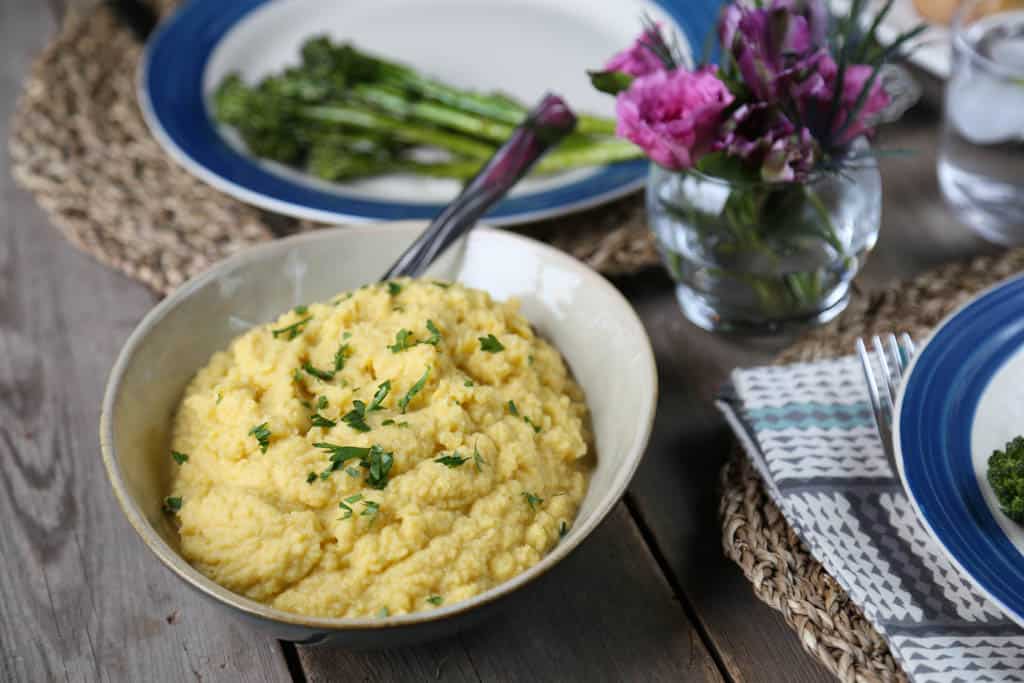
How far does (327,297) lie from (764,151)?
74 cm

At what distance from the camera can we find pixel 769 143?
161 centimetres

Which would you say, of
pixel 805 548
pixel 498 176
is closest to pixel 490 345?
pixel 498 176

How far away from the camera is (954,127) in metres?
2.08

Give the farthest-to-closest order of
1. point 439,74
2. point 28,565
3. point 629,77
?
point 439,74, point 629,77, point 28,565

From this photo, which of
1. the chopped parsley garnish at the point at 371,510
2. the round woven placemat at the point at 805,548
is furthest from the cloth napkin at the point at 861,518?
the chopped parsley garnish at the point at 371,510

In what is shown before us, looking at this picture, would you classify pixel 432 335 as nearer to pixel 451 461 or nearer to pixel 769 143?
pixel 451 461

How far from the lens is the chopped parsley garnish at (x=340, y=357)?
1.52 m

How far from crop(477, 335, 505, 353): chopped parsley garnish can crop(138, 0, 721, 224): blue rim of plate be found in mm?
504

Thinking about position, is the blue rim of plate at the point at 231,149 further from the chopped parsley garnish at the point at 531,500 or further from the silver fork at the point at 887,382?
the chopped parsley garnish at the point at 531,500

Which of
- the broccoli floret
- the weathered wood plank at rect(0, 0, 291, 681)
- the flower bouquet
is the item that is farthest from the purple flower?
the weathered wood plank at rect(0, 0, 291, 681)

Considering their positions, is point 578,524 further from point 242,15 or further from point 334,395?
point 242,15

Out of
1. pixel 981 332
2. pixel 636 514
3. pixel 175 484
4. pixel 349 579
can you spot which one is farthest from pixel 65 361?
pixel 981 332

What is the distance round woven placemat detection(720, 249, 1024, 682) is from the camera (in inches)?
54.0

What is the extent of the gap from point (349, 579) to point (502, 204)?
3.26 feet
